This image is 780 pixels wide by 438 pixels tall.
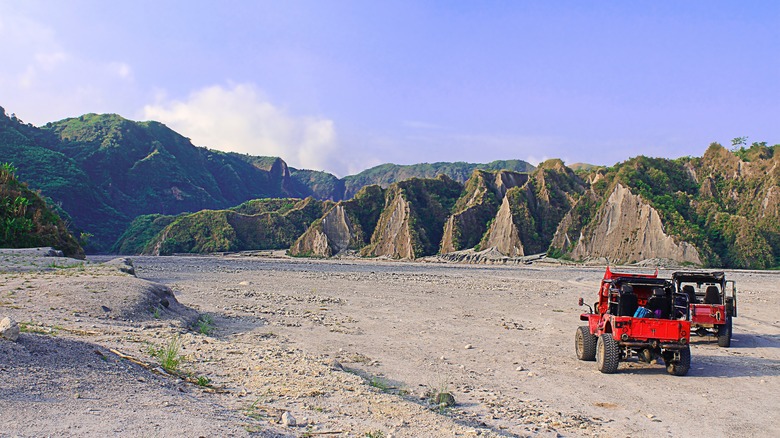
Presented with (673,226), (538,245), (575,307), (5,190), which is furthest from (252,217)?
(575,307)

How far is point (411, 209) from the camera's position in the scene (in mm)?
100688

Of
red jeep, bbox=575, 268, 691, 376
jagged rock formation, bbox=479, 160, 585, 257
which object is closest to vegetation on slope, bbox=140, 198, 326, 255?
jagged rock formation, bbox=479, 160, 585, 257

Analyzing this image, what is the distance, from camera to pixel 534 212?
9212cm

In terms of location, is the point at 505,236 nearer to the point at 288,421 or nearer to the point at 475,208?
the point at 475,208

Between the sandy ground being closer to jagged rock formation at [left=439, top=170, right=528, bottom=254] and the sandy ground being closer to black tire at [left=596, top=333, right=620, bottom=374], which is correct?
black tire at [left=596, top=333, right=620, bottom=374]

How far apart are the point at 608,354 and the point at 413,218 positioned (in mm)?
87555

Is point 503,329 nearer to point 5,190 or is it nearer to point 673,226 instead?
point 5,190

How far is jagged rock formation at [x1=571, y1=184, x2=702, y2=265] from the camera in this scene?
69438mm

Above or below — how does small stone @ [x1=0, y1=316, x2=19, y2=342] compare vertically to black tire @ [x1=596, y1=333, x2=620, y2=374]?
above

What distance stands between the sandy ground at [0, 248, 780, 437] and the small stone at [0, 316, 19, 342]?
110 mm

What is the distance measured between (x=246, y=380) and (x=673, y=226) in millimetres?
72809

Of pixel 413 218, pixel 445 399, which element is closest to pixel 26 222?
pixel 445 399

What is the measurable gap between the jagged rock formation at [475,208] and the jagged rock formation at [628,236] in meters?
20.8

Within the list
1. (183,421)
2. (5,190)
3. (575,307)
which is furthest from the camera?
(5,190)
